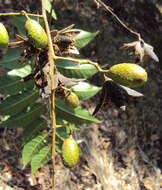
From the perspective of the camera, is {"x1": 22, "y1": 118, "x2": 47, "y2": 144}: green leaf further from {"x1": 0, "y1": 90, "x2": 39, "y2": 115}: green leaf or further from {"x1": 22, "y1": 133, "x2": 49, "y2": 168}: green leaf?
{"x1": 0, "y1": 90, "x2": 39, "y2": 115}: green leaf

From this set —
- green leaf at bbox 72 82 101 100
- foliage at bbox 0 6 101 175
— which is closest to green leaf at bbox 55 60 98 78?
foliage at bbox 0 6 101 175

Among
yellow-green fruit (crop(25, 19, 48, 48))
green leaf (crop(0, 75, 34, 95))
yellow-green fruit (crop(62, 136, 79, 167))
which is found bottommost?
yellow-green fruit (crop(62, 136, 79, 167))

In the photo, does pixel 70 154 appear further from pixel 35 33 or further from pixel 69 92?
pixel 35 33

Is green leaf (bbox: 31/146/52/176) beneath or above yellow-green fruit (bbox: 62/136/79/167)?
beneath

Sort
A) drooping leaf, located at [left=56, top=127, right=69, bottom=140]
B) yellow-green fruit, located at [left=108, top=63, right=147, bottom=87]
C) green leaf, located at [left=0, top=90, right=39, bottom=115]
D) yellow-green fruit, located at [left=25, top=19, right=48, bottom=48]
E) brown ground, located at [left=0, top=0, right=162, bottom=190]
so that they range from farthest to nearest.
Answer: brown ground, located at [left=0, top=0, right=162, bottom=190]
drooping leaf, located at [left=56, top=127, right=69, bottom=140]
green leaf, located at [left=0, top=90, right=39, bottom=115]
yellow-green fruit, located at [left=25, top=19, right=48, bottom=48]
yellow-green fruit, located at [left=108, top=63, right=147, bottom=87]

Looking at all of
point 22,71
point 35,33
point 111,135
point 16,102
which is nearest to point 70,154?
point 35,33
